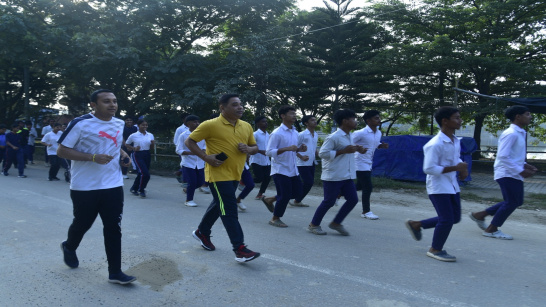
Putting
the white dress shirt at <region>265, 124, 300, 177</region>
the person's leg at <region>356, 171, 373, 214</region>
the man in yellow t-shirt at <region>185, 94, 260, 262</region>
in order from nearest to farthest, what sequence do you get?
1. the man in yellow t-shirt at <region>185, 94, 260, 262</region>
2. the white dress shirt at <region>265, 124, 300, 177</region>
3. the person's leg at <region>356, 171, 373, 214</region>

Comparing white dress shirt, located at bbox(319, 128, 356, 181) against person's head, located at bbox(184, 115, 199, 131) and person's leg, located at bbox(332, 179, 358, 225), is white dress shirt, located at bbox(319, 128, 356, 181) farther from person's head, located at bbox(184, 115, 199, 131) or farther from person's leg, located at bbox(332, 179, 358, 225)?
person's head, located at bbox(184, 115, 199, 131)

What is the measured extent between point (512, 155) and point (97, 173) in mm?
5025

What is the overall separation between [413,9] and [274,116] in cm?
860

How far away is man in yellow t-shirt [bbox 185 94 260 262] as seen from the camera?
14.5 ft

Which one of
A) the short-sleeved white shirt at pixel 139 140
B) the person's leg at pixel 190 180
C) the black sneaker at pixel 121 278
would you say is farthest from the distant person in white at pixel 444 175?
the short-sleeved white shirt at pixel 139 140

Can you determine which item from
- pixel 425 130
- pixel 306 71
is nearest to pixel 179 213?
pixel 306 71

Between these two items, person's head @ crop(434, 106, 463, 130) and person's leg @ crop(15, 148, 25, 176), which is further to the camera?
person's leg @ crop(15, 148, 25, 176)

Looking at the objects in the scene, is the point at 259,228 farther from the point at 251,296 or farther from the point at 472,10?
the point at 472,10

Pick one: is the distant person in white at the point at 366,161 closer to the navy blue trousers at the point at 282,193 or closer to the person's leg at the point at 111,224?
the navy blue trousers at the point at 282,193

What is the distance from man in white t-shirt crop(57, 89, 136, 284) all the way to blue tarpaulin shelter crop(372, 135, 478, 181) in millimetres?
9688

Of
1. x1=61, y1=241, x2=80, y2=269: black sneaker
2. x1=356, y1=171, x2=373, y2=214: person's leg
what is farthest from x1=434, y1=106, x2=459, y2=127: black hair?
x1=61, y1=241, x2=80, y2=269: black sneaker

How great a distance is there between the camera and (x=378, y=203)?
29.6ft

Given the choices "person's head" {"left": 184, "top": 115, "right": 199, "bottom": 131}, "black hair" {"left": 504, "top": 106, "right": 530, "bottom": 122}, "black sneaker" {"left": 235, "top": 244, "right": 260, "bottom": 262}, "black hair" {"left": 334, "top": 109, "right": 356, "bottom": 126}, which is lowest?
"black sneaker" {"left": 235, "top": 244, "right": 260, "bottom": 262}

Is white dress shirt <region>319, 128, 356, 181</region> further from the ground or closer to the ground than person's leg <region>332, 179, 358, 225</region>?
further from the ground
